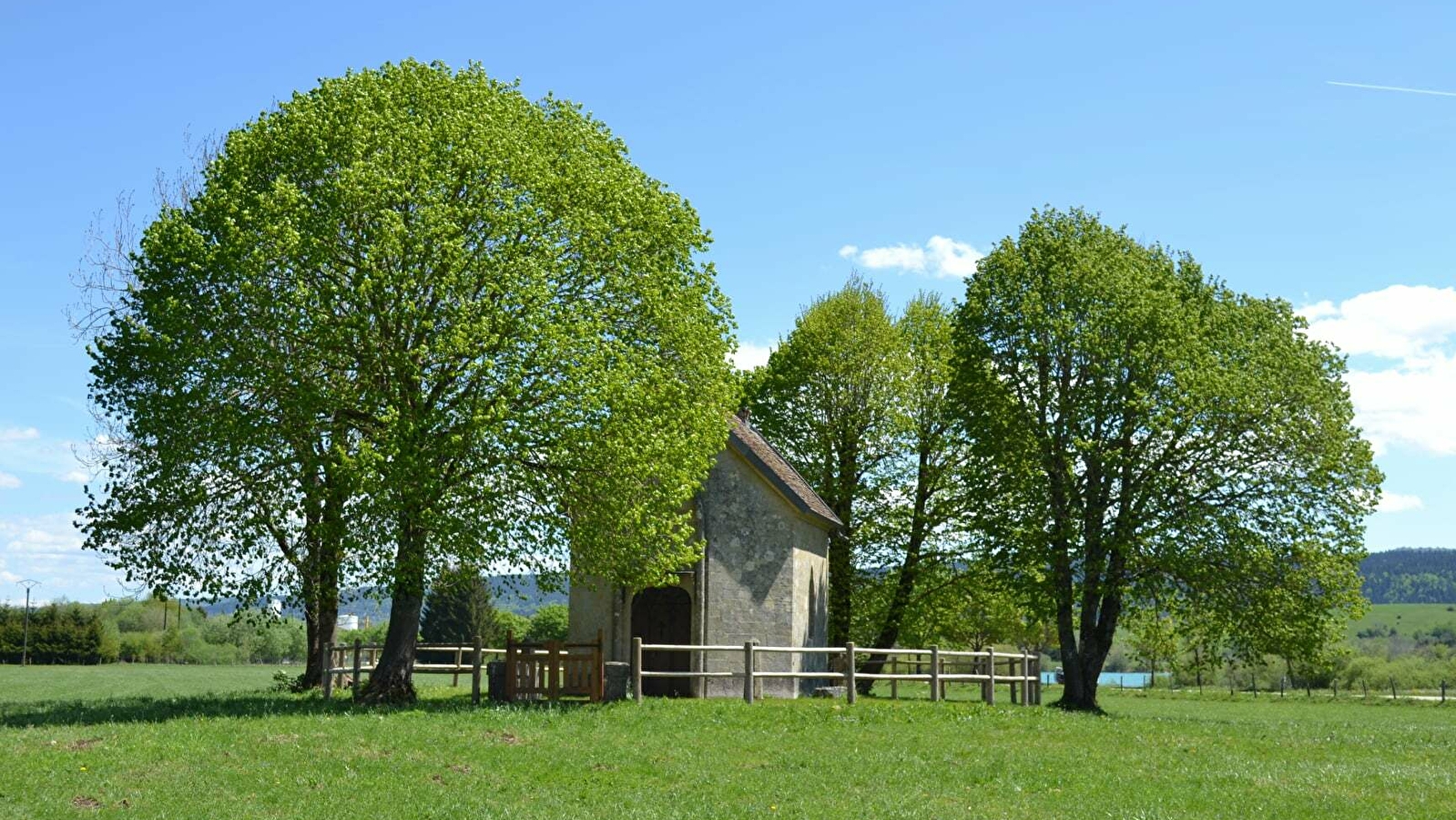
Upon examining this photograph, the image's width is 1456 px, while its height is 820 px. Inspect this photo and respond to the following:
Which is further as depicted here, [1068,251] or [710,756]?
[1068,251]

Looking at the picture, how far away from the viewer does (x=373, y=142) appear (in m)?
26.2

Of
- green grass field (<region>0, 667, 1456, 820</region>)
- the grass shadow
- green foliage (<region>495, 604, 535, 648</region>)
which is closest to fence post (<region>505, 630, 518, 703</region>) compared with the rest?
the grass shadow

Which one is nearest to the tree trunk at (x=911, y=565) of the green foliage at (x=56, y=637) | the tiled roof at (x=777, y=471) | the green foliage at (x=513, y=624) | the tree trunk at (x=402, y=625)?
the tiled roof at (x=777, y=471)

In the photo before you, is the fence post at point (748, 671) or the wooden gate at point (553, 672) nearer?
the fence post at point (748, 671)

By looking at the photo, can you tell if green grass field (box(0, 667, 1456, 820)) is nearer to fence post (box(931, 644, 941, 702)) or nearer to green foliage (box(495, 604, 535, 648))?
Result: fence post (box(931, 644, 941, 702))

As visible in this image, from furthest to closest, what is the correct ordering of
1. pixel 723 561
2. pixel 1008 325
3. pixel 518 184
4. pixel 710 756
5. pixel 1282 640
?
1. pixel 1008 325
2. pixel 1282 640
3. pixel 723 561
4. pixel 518 184
5. pixel 710 756

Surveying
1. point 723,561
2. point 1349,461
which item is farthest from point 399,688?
point 1349,461

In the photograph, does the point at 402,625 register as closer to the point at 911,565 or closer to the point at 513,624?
the point at 911,565

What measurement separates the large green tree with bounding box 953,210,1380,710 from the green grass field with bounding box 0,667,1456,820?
9850 millimetres

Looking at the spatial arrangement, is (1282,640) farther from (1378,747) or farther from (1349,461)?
(1378,747)

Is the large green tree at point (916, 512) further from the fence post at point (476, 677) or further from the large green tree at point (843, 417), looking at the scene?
the fence post at point (476, 677)

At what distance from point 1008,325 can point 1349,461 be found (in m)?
11.1

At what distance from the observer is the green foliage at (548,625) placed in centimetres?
10456

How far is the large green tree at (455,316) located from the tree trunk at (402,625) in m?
0.07
